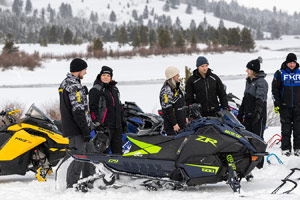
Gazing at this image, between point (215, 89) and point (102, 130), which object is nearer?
point (102, 130)

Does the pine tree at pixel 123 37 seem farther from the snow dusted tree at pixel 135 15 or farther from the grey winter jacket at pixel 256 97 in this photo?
the snow dusted tree at pixel 135 15

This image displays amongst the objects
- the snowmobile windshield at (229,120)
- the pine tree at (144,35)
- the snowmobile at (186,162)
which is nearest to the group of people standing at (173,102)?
the snowmobile at (186,162)

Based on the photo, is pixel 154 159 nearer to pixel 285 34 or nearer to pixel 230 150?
pixel 230 150

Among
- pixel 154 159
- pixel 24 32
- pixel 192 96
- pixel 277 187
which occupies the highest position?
pixel 24 32

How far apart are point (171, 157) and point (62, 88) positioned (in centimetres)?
145

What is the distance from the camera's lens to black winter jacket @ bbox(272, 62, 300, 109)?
20.4 ft

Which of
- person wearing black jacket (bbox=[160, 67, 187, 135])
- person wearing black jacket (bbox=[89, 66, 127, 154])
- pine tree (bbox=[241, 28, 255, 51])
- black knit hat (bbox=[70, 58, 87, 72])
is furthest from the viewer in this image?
pine tree (bbox=[241, 28, 255, 51])

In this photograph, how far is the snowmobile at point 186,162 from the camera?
407 cm

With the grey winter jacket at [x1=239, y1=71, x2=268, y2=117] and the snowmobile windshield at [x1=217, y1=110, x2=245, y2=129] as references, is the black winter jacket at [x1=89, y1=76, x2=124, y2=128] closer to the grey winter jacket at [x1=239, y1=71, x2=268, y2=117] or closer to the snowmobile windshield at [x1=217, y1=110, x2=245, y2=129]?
the snowmobile windshield at [x1=217, y1=110, x2=245, y2=129]


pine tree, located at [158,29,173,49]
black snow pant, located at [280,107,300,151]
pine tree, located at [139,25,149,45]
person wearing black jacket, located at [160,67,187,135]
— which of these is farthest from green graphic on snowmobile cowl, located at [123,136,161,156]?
pine tree, located at [139,25,149,45]

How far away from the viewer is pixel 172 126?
5188mm

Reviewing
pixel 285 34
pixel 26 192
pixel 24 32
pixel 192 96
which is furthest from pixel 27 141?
pixel 285 34

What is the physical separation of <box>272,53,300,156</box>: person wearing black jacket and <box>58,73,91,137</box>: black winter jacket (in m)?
3.53

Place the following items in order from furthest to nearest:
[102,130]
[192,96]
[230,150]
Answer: [192,96] < [102,130] < [230,150]
